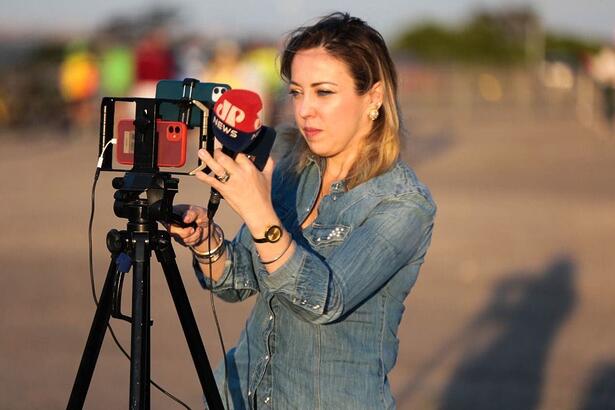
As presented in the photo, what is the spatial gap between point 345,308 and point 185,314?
392 mm

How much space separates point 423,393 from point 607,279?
4333 mm

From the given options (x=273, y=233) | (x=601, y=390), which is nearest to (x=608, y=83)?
(x=601, y=390)

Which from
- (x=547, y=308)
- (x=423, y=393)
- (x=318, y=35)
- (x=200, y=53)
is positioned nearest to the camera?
(x=318, y=35)

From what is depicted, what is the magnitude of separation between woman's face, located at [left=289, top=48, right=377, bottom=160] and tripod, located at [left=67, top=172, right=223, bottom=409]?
0.42 metres

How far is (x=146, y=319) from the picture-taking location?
300cm

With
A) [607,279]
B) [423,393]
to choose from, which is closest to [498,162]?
[607,279]

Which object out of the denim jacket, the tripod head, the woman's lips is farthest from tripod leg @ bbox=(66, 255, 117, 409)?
the woman's lips

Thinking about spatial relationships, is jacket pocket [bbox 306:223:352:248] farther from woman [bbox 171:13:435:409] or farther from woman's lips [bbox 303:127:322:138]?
woman's lips [bbox 303:127:322:138]

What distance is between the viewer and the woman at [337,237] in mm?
3008

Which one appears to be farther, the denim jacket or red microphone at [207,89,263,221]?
the denim jacket

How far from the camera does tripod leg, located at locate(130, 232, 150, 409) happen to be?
9.71ft

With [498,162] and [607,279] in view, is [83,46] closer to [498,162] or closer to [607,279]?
[498,162]

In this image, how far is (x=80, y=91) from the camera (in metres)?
32.1

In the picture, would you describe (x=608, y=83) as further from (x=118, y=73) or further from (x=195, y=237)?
(x=195, y=237)
